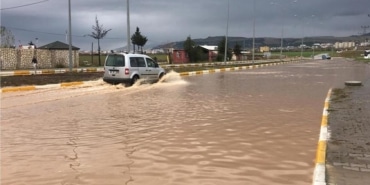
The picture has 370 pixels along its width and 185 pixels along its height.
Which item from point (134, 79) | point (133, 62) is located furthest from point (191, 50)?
point (134, 79)

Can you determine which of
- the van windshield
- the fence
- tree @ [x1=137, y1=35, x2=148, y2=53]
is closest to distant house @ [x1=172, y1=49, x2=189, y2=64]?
tree @ [x1=137, y1=35, x2=148, y2=53]

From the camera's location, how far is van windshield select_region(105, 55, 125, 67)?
20.8 meters

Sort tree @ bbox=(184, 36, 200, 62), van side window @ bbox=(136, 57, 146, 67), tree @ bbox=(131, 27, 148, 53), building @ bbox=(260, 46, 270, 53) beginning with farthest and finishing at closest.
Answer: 1. building @ bbox=(260, 46, 270, 53)
2. tree @ bbox=(184, 36, 200, 62)
3. tree @ bbox=(131, 27, 148, 53)
4. van side window @ bbox=(136, 57, 146, 67)

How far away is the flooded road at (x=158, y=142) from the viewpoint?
5.97 m

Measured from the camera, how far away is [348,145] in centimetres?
758

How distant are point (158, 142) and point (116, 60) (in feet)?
43.7

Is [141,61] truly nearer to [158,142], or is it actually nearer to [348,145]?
[158,142]

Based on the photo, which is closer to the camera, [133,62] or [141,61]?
[133,62]

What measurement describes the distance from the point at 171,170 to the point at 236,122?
4.49m

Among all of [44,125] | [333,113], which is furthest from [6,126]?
[333,113]

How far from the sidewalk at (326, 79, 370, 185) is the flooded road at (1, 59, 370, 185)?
1.07 ft

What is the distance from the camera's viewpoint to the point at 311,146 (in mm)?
7797

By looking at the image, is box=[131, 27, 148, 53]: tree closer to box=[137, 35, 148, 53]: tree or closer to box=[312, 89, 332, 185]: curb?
box=[137, 35, 148, 53]: tree

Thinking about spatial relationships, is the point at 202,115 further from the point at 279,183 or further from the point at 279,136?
the point at 279,183
